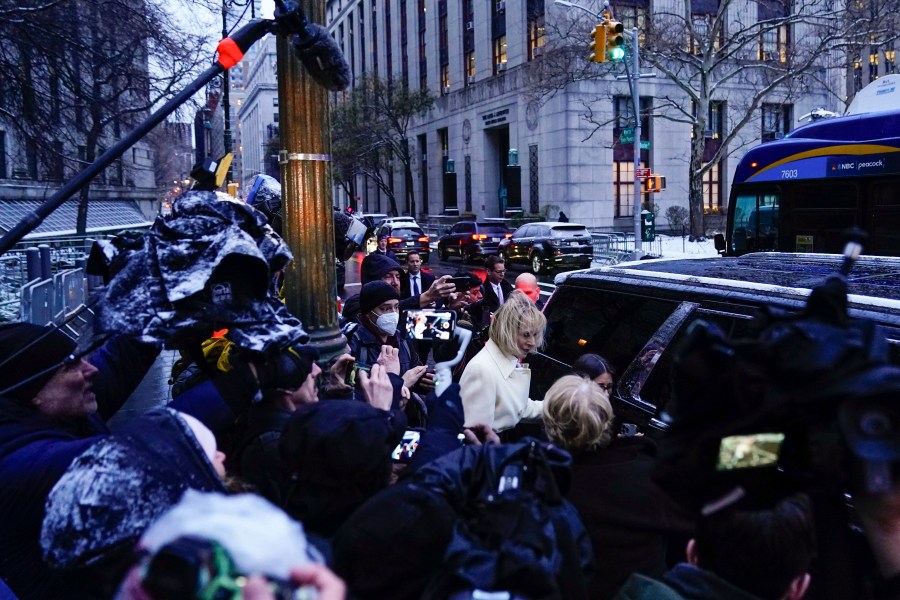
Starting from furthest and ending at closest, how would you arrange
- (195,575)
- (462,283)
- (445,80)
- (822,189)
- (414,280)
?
1. (445,80)
2. (822,189)
3. (414,280)
4. (462,283)
5. (195,575)

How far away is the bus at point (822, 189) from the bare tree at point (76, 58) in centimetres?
1126

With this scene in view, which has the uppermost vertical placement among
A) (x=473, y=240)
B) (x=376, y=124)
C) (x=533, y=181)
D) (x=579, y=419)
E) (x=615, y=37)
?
(x=376, y=124)

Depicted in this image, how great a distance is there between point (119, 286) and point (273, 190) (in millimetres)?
2817

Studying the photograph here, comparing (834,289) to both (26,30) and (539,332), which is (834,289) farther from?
(26,30)

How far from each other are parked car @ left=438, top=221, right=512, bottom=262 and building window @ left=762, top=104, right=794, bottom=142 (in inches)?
761

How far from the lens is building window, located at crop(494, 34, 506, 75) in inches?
1756

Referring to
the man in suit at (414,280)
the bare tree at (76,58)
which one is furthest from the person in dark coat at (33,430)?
the bare tree at (76,58)

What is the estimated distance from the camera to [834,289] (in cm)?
153

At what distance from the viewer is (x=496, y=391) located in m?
3.98

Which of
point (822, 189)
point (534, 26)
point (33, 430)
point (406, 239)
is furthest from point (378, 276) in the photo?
point (534, 26)

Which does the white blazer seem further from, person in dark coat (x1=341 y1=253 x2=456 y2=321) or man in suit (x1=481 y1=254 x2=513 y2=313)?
man in suit (x1=481 y1=254 x2=513 y2=313)

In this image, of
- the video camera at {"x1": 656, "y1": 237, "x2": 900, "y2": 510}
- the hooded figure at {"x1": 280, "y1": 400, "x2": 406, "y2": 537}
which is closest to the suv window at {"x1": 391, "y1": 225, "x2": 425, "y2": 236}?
the hooded figure at {"x1": 280, "y1": 400, "x2": 406, "y2": 537}

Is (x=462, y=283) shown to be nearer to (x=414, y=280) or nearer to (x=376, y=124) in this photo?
(x=414, y=280)

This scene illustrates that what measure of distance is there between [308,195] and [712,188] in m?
41.8
